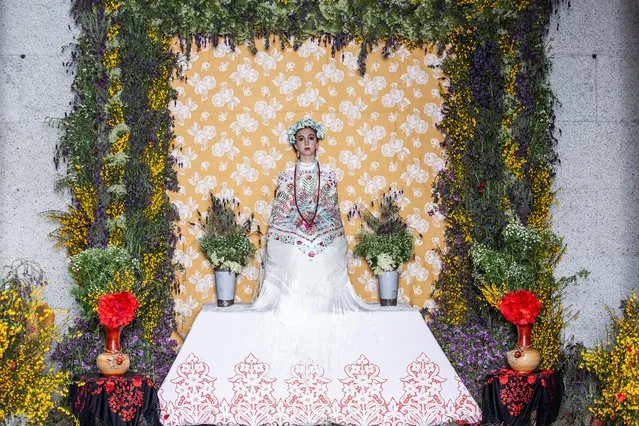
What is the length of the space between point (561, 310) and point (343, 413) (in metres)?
1.94

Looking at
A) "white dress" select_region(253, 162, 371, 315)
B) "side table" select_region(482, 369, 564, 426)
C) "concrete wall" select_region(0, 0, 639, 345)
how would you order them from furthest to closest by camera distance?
"concrete wall" select_region(0, 0, 639, 345) < "white dress" select_region(253, 162, 371, 315) < "side table" select_region(482, 369, 564, 426)

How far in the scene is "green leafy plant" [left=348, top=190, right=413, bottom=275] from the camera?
6434 millimetres

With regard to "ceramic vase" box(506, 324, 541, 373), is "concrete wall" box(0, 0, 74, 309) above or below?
above

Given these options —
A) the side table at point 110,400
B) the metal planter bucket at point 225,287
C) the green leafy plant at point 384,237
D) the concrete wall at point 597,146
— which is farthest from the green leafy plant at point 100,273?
the concrete wall at point 597,146

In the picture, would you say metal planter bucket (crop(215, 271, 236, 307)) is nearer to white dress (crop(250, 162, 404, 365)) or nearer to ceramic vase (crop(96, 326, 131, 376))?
white dress (crop(250, 162, 404, 365))

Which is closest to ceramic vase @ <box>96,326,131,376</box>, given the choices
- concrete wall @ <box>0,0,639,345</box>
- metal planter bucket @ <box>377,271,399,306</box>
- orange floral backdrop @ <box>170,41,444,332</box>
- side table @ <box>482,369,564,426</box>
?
orange floral backdrop @ <box>170,41,444,332</box>

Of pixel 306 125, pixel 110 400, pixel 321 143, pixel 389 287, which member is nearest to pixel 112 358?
pixel 110 400

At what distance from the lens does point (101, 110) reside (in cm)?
648

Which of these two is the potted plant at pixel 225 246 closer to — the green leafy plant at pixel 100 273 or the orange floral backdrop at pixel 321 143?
the orange floral backdrop at pixel 321 143

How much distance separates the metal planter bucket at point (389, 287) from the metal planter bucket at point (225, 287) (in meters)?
1.15

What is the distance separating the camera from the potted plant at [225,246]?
6.38 metres

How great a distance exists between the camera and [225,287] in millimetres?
6375

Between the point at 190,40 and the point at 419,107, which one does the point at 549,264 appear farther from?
the point at 190,40

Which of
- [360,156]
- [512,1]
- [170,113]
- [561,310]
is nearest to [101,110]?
[170,113]
